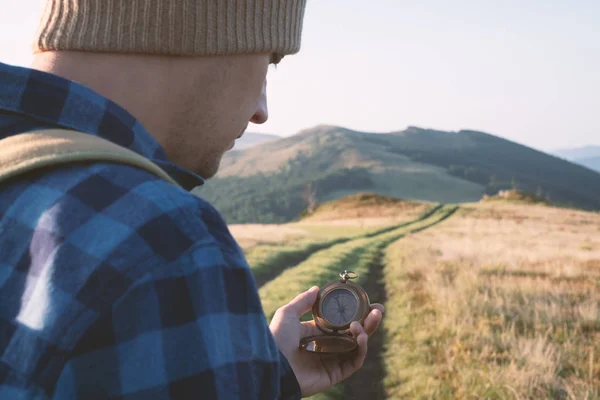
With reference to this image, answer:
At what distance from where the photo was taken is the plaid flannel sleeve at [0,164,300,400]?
91 centimetres

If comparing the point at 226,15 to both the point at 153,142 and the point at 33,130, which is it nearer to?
the point at 153,142

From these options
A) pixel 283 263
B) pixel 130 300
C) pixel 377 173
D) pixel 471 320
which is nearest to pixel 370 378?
pixel 471 320

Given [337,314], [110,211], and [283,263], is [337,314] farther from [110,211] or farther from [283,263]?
[283,263]

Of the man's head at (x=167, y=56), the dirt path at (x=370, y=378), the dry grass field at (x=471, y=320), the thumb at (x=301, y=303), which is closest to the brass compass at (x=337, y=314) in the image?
the thumb at (x=301, y=303)

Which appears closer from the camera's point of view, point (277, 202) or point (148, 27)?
point (148, 27)

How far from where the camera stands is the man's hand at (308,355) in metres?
2.34

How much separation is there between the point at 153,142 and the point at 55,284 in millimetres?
401

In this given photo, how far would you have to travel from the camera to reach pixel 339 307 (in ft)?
9.80

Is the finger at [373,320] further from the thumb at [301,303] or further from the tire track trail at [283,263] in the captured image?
the tire track trail at [283,263]

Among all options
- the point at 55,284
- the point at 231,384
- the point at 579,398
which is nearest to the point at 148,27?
the point at 55,284

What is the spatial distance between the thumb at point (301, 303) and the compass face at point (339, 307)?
0.25m

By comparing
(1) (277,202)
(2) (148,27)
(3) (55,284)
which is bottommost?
(1) (277,202)

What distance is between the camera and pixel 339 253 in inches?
677

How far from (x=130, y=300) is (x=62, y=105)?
42cm
